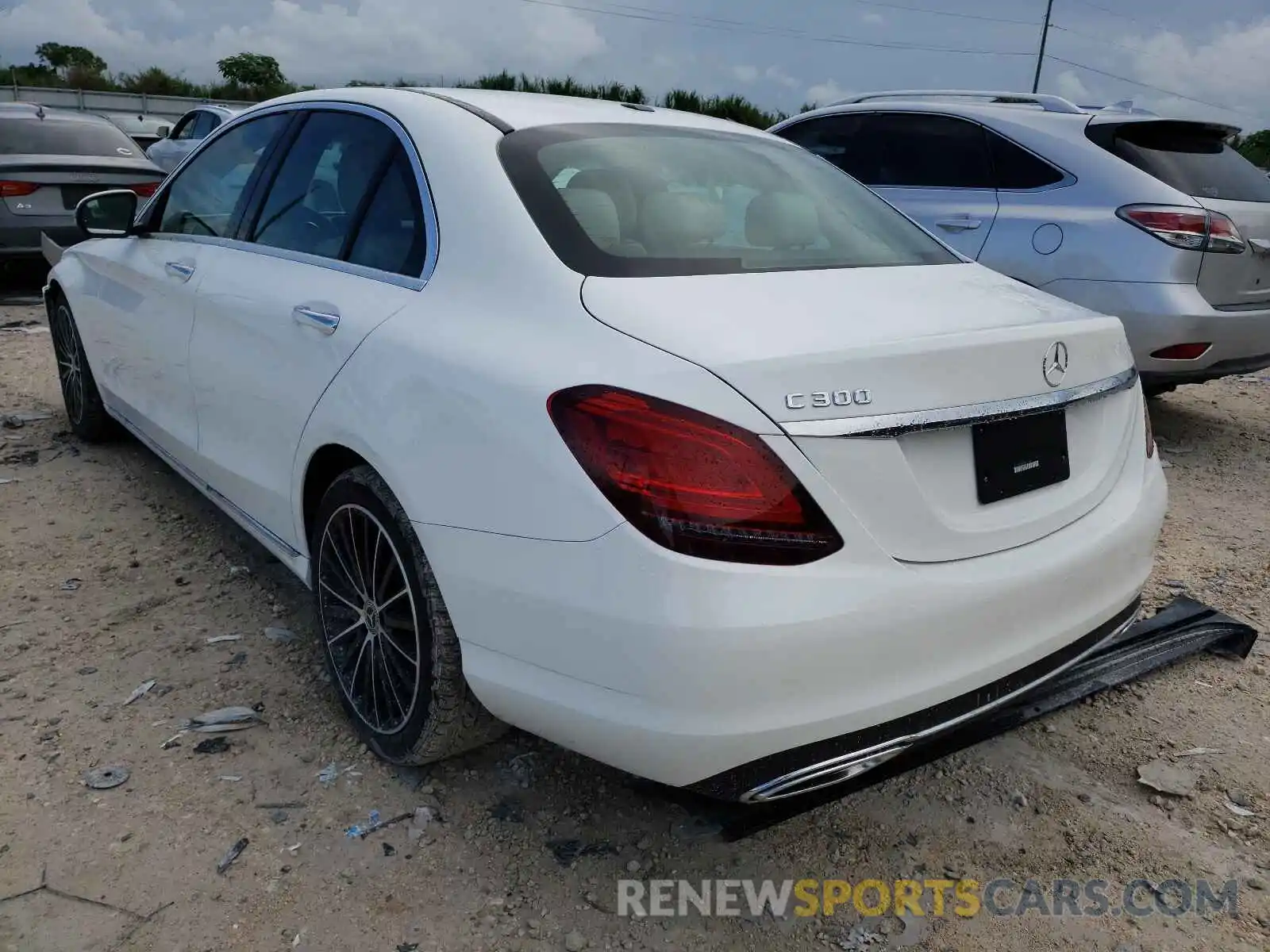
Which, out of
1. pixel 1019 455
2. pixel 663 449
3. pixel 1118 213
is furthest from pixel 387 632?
pixel 1118 213

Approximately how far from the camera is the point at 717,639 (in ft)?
5.50

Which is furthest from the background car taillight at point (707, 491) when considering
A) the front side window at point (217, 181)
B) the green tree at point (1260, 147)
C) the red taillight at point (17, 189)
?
the green tree at point (1260, 147)

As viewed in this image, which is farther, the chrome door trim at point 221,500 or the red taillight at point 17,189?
the red taillight at point 17,189

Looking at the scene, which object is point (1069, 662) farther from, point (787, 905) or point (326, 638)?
point (326, 638)

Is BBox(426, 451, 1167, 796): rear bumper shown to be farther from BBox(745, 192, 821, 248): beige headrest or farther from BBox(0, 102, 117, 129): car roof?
BBox(0, 102, 117, 129): car roof

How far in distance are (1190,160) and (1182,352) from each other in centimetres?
109

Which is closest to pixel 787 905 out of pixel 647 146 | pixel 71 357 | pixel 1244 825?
pixel 1244 825

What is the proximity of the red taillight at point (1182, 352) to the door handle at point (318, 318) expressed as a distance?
4.09m

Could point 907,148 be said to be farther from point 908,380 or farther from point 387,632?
point 387,632

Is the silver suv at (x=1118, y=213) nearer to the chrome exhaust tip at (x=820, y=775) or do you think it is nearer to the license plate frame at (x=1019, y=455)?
the license plate frame at (x=1019, y=455)

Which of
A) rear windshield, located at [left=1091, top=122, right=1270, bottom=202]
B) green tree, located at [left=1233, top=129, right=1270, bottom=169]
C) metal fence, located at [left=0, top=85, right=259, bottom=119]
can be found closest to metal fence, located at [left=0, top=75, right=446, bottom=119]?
metal fence, located at [left=0, top=85, right=259, bottom=119]

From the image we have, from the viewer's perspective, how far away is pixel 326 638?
2.76 meters

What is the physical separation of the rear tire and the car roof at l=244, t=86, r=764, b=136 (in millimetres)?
2253

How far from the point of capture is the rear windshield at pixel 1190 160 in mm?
5062
